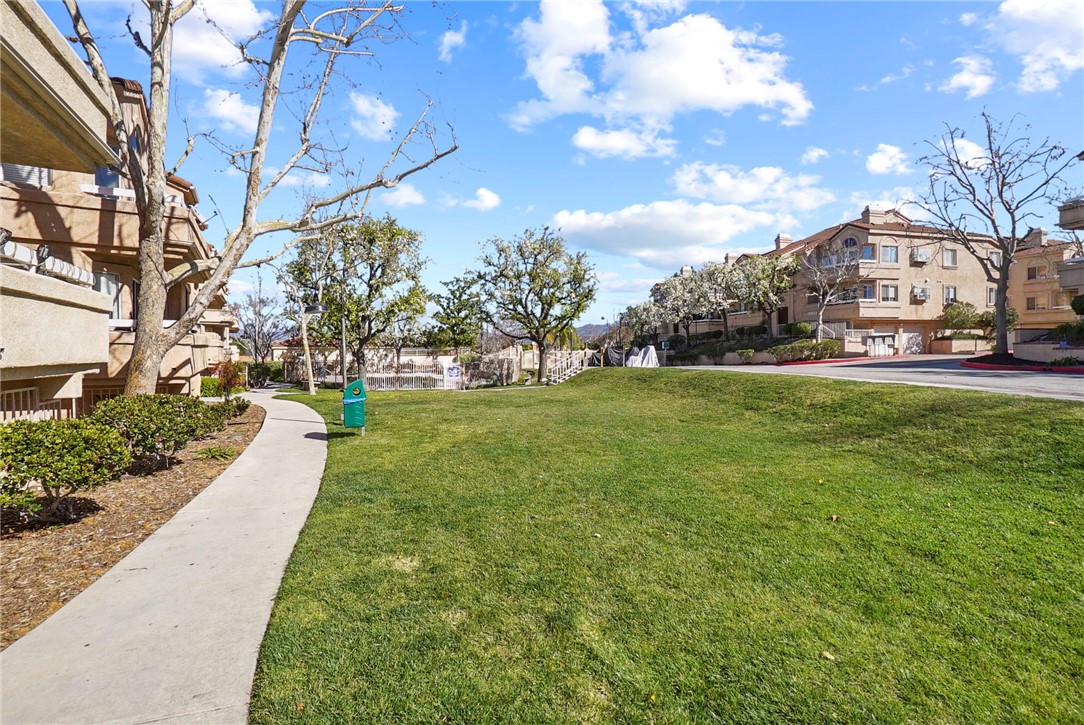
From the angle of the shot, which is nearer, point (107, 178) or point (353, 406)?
point (353, 406)

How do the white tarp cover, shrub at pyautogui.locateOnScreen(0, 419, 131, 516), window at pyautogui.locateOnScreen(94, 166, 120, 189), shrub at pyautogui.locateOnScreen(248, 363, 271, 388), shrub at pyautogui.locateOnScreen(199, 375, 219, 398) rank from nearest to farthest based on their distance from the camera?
shrub at pyautogui.locateOnScreen(0, 419, 131, 516) → window at pyautogui.locateOnScreen(94, 166, 120, 189) → shrub at pyautogui.locateOnScreen(199, 375, 219, 398) → shrub at pyautogui.locateOnScreen(248, 363, 271, 388) → the white tarp cover

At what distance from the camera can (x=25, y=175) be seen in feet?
29.5

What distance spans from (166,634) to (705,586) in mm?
3731

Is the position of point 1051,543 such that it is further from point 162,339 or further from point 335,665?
point 162,339

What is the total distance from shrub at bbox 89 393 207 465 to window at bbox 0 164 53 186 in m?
4.49

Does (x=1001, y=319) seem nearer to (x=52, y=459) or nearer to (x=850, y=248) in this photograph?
(x=850, y=248)

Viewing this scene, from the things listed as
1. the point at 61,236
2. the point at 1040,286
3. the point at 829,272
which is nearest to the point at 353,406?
the point at 61,236

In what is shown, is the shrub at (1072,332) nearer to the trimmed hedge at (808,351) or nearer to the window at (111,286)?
the trimmed hedge at (808,351)

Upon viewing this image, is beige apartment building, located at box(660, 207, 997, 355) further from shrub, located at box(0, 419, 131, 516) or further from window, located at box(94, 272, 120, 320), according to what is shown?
shrub, located at box(0, 419, 131, 516)

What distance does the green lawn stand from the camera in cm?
282

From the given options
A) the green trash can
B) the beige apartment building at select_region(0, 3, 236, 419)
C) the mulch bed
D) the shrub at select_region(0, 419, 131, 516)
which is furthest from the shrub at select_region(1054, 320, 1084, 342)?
the beige apartment building at select_region(0, 3, 236, 419)

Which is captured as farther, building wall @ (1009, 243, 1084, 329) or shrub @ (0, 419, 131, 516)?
building wall @ (1009, 243, 1084, 329)

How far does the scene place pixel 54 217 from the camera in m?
9.05

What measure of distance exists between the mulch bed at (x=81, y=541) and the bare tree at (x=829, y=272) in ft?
116
